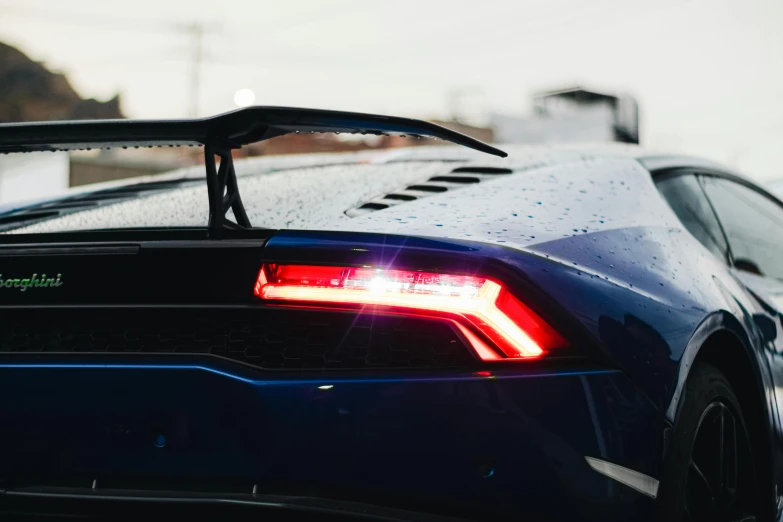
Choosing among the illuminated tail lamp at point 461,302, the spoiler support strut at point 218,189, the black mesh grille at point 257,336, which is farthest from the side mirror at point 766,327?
the spoiler support strut at point 218,189

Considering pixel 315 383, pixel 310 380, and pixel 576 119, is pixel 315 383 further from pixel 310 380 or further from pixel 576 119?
pixel 576 119

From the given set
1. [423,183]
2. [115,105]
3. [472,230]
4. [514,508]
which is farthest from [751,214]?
[115,105]

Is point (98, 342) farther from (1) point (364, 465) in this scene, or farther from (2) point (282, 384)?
(1) point (364, 465)

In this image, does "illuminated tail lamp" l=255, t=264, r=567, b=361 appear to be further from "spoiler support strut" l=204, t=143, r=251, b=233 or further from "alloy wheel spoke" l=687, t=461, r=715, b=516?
"alloy wheel spoke" l=687, t=461, r=715, b=516

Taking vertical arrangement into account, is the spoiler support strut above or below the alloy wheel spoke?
above

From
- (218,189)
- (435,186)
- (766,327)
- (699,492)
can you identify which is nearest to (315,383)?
(218,189)

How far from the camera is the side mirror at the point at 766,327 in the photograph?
2688 mm

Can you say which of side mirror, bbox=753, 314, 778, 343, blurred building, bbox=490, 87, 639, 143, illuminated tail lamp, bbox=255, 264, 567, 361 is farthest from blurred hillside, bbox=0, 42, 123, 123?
illuminated tail lamp, bbox=255, 264, 567, 361

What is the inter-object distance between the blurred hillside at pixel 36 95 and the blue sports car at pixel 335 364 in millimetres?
82796

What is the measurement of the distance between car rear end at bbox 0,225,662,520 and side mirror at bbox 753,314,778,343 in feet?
3.33

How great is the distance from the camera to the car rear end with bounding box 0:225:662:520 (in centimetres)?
168

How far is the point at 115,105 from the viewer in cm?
8469

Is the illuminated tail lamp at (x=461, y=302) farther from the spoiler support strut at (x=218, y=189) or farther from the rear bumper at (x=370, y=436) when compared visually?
the spoiler support strut at (x=218, y=189)

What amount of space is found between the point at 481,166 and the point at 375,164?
459 mm
